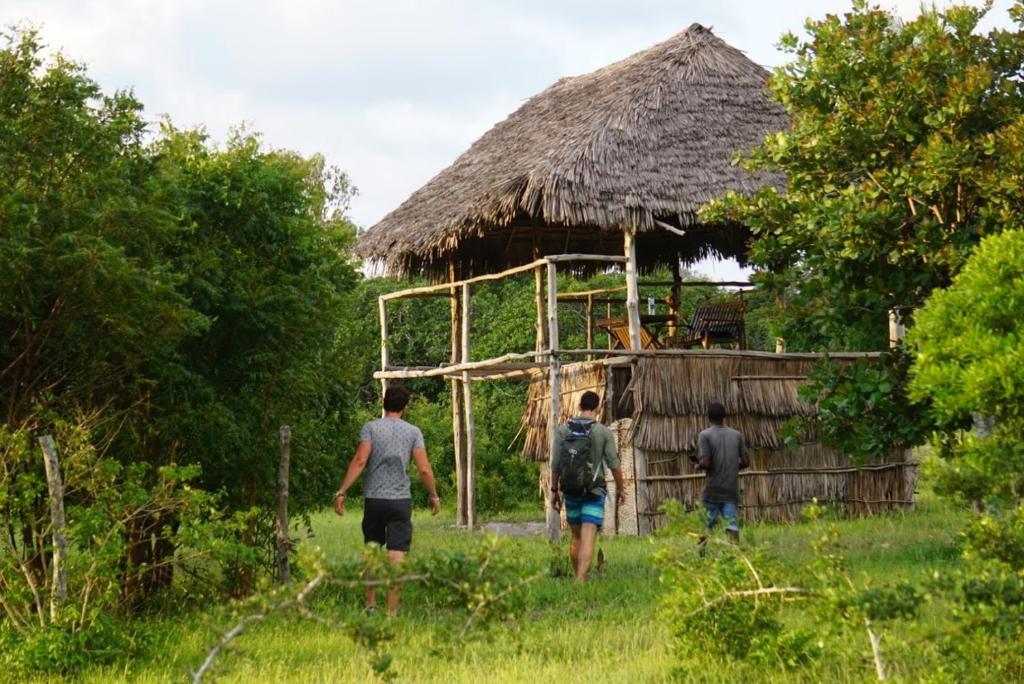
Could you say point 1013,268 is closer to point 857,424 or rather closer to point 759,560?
point 759,560

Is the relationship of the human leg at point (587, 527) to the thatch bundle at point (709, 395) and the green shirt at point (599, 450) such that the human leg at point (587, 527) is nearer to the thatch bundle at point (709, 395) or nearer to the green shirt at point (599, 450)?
the green shirt at point (599, 450)

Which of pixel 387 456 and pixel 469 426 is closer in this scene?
pixel 387 456

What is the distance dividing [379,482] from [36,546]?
7.11 feet

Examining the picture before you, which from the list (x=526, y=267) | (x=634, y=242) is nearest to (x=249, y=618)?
(x=526, y=267)

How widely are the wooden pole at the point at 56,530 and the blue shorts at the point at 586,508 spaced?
4.11 metres

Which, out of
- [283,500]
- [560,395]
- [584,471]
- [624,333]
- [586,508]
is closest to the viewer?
[283,500]

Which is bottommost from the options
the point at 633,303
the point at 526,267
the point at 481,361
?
the point at 481,361

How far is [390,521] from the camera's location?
29.3 feet

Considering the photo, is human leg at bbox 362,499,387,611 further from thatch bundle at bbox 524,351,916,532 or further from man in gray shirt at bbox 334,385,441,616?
thatch bundle at bbox 524,351,916,532

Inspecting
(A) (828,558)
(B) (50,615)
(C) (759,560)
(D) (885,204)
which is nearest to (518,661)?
(C) (759,560)

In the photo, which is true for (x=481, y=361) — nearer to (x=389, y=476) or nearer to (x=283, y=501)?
(x=283, y=501)

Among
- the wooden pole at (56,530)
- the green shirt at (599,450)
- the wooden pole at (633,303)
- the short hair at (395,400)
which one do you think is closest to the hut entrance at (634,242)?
the wooden pole at (633,303)

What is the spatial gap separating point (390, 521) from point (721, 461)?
11.3ft

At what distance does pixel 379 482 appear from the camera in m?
8.91
